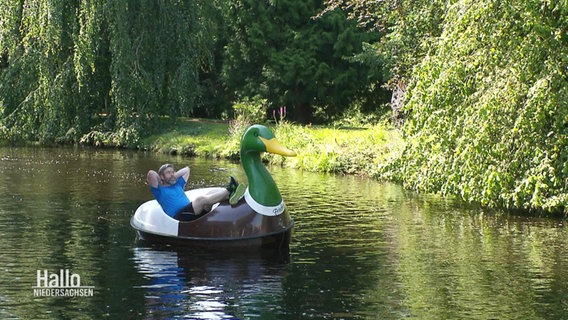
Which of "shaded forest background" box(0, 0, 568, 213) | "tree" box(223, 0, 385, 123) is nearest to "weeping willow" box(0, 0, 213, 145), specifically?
"shaded forest background" box(0, 0, 568, 213)

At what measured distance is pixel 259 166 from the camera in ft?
40.9

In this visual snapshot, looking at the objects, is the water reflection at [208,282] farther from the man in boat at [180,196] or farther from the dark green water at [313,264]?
the man in boat at [180,196]

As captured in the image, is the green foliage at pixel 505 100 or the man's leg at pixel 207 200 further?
the green foliage at pixel 505 100

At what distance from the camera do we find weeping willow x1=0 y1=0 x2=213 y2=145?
28.8 meters

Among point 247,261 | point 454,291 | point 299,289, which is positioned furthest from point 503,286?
point 247,261

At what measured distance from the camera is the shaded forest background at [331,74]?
14203 mm

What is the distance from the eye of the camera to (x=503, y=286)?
10.3 m

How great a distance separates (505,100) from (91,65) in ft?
57.1

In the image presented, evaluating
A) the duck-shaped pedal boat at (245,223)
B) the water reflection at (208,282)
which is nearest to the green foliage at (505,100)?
the duck-shaped pedal boat at (245,223)

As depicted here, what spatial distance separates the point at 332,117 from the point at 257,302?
28.2 metres

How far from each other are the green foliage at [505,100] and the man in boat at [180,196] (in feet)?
13.5

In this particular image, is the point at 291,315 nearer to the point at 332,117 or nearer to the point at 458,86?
the point at 458,86

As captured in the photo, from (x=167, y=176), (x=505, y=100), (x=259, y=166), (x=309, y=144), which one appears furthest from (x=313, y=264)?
(x=309, y=144)

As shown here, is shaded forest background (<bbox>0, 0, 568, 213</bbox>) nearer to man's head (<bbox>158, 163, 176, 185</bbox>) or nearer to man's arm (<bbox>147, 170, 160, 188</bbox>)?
man's head (<bbox>158, 163, 176, 185</bbox>)
